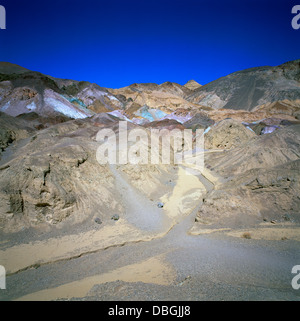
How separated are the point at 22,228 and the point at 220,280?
757 cm

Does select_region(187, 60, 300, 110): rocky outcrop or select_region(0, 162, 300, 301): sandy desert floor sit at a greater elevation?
select_region(187, 60, 300, 110): rocky outcrop

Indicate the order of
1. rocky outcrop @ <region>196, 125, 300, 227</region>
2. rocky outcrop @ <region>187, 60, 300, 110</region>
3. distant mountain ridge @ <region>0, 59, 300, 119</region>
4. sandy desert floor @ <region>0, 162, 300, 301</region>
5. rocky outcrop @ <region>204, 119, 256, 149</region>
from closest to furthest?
sandy desert floor @ <region>0, 162, 300, 301</region> < rocky outcrop @ <region>196, 125, 300, 227</region> < rocky outcrop @ <region>204, 119, 256, 149</region> < distant mountain ridge @ <region>0, 59, 300, 119</region> < rocky outcrop @ <region>187, 60, 300, 110</region>

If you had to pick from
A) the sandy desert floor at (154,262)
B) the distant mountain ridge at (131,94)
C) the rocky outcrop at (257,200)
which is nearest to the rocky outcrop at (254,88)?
the distant mountain ridge at (131,94)

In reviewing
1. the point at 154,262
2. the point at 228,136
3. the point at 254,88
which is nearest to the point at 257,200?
the point at 154,262

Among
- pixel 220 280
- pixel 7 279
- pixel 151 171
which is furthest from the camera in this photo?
pixel 151 171

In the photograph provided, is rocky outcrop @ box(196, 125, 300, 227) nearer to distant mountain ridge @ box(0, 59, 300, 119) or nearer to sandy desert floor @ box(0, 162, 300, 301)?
sandy desert floor @ box(0, 162, 300, 301)

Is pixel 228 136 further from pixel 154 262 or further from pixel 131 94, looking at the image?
pixel 131 94

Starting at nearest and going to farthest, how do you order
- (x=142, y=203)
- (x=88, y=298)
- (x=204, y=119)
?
1. (x=88, y=298)
2. (x=142, y=203)
3. (x=204, y=119)

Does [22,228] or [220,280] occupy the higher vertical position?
[22,228]

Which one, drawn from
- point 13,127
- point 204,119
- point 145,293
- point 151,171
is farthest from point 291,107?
point 145,293

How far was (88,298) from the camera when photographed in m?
4.97

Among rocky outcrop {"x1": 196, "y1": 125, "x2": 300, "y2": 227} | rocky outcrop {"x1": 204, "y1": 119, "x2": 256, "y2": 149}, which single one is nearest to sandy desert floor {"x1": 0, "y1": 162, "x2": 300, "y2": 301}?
rocky outcrop {"x1": 196, "y1": 125, "x2": 300, "y2": 227}

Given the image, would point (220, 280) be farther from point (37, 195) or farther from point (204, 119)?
point (204, 119)

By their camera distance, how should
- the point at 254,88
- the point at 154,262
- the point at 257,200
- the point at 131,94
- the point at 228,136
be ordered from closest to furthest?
the point at 154,262 < the point at 257,200 < the point at 228,136 < the point at 254,88 < the point at 131,94
